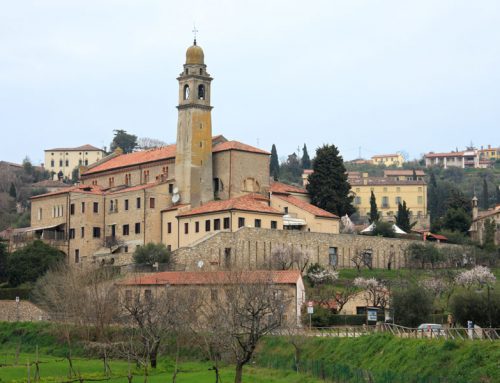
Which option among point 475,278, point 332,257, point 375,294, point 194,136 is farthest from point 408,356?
point 194,136

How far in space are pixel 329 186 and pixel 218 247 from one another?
19.3m

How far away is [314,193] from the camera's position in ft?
319

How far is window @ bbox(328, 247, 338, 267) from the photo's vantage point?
86875 millimetres

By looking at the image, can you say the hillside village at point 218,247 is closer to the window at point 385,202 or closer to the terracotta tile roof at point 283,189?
the terracotta tile roof at point 283,189

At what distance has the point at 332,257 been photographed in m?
87.1

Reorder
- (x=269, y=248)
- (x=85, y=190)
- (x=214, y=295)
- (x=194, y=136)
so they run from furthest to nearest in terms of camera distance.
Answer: (x=85, y=190), (x=194, y=136), (x=269, y=248), (x=214, y=295)

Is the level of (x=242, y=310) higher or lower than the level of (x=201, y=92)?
→ lower

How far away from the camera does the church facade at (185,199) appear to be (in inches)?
3428

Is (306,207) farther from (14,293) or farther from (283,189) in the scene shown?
(14,293)

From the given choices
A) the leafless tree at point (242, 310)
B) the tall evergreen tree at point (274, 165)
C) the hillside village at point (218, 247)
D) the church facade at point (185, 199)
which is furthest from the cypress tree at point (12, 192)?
the leafless tree at point (242, 310)

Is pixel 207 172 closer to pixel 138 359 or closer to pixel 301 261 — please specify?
pixel 301 261

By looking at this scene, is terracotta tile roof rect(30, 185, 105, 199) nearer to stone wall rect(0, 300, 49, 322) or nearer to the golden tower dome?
the golden tower dome

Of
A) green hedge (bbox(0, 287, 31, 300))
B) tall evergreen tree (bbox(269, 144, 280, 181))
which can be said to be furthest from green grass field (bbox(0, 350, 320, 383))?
tall evergreen tree (bbox(269, 144, 280, 181))

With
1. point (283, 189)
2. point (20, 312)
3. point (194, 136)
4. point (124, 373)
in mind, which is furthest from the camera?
point (283, 189)
